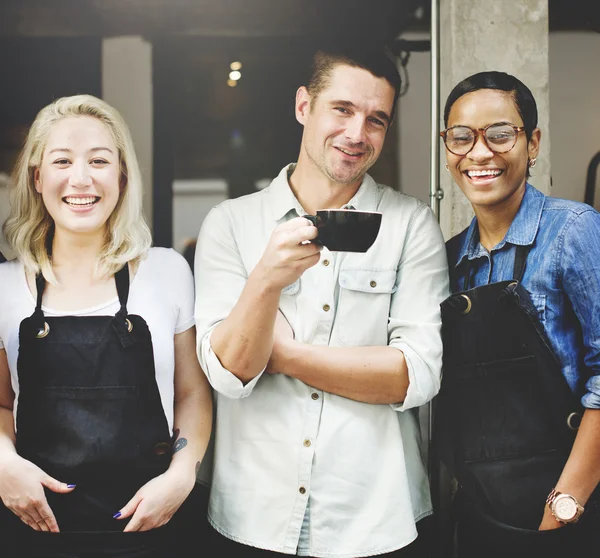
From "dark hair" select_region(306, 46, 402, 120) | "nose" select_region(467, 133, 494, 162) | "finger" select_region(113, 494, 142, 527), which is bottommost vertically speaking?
"finger" select_region(113, 494, 142, 527)

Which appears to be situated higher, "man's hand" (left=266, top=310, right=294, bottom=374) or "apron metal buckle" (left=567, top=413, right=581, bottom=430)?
"man's hand" (left=266, top=310, right=294, bottom=374)

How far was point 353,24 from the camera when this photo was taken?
2.67 metres

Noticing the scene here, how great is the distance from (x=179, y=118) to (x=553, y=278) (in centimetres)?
149

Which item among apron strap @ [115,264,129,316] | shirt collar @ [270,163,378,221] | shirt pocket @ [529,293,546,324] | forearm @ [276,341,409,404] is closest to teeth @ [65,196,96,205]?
apron strap @ [115,264,129,316]

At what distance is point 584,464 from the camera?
2010 mm

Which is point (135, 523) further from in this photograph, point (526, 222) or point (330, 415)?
point (526, 222)

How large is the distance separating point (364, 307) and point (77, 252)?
990 mm

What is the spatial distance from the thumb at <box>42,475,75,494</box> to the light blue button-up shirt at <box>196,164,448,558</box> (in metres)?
0.46

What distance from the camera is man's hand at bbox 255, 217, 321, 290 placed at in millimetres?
1818

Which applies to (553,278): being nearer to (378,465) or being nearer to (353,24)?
(378,465)

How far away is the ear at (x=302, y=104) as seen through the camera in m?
2.49

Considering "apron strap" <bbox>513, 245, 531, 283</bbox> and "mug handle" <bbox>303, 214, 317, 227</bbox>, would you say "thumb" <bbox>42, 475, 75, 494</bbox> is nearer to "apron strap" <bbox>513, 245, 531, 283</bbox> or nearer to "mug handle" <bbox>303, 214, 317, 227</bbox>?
"mug handle" <bbox>303, 214, 317, 227</bbox>

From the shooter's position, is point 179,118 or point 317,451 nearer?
point 317,451

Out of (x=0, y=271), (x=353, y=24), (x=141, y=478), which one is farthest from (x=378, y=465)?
(x=353, y=24)
